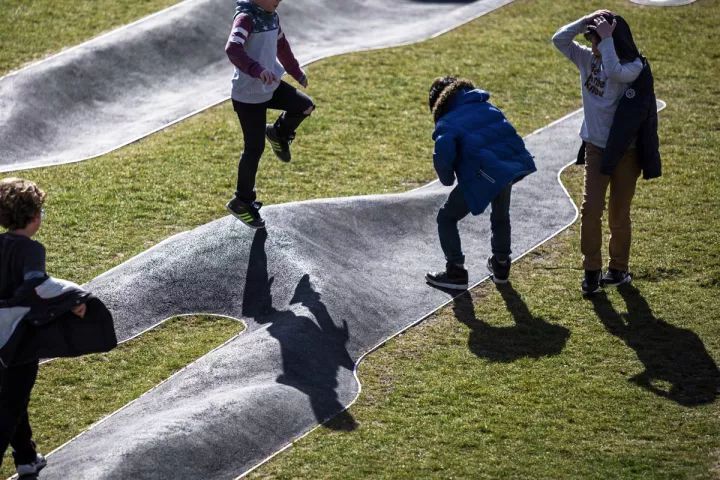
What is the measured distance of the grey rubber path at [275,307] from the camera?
724 cm

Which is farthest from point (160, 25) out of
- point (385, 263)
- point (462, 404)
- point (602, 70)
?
point (462, 404)

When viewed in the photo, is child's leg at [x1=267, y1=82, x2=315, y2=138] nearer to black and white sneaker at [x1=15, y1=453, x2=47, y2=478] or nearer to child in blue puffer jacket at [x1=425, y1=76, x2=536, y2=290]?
child in blue puffer jacket at [x1=425, y1=76, x2=536, y2=290]

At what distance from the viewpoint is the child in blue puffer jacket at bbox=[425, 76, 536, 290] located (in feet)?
31.2

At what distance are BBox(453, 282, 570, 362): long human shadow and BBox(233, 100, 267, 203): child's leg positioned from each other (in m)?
2.32

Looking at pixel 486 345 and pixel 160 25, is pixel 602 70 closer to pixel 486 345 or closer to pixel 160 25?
pixel 486 345

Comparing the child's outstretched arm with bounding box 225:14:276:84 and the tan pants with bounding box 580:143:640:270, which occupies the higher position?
the child's outstretched arm with bounding box 225:14:276:84

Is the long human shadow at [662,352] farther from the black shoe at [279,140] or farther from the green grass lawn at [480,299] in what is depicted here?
the black shoe at [279,140]

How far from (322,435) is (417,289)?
281cm

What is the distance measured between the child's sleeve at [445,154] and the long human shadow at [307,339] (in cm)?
156

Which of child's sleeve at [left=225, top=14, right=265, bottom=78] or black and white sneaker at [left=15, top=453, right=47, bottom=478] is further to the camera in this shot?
child's sleeve at [left=225, top=14, right=265, bottom=78]

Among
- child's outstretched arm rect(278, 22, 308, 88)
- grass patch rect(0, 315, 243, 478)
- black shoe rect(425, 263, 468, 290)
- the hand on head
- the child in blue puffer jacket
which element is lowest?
black shoe rect(425, 263, 468, 290)

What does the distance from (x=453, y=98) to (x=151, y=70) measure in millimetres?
7677

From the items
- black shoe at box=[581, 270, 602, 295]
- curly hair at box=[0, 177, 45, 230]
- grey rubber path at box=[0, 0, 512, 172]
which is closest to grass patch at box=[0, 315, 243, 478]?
curly hair at box=[0, 177, 45, 230]

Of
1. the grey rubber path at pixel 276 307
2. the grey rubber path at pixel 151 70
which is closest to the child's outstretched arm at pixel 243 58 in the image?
the grey rubber path at pixel 276 307
